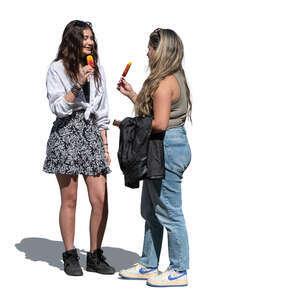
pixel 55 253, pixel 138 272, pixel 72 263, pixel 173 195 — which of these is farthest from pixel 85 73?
pixel 55 253

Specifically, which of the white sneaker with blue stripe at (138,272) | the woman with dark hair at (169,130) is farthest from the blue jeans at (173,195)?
the white sneaker with blue stripe at (138,272)

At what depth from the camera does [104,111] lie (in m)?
7.31

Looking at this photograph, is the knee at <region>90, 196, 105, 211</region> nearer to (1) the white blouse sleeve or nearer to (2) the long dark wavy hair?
(1) the white blouse sleeve

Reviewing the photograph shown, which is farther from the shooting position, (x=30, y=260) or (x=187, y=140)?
(x=30, y=260)

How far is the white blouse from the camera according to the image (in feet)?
22.9

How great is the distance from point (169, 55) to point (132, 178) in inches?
43.7

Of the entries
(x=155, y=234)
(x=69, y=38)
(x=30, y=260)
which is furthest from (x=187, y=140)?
(x=30, y=260)

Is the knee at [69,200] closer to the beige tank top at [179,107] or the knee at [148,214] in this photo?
the knee at [148,214]

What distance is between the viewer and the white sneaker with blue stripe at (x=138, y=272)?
7.08m

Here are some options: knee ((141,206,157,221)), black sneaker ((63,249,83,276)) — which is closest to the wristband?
knee ((141,206,157,221))

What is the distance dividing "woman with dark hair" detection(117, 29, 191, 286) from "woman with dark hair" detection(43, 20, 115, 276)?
19.7 inches

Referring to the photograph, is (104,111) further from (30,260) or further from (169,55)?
(30,260)

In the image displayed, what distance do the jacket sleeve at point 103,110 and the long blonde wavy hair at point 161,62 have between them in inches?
27.4

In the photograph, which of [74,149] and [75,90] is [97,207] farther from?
[75,90]
